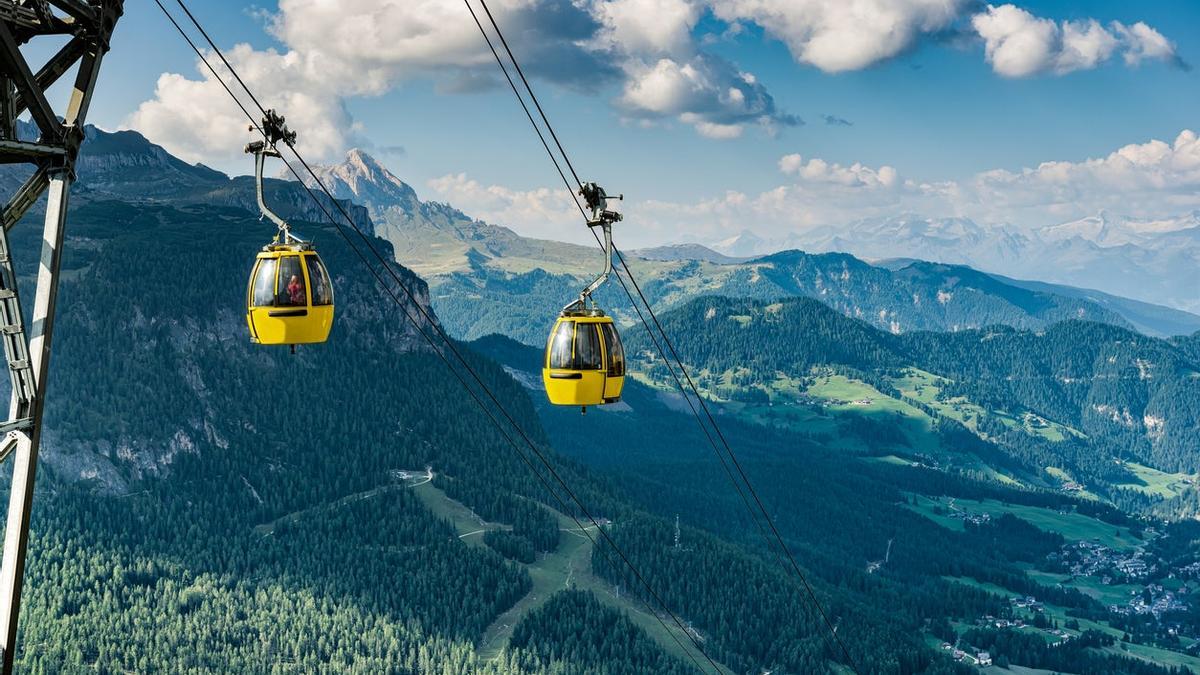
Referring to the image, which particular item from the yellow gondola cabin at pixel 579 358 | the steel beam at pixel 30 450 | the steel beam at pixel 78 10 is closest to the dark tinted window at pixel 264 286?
the yellow gondola cabin at pixel 579 358

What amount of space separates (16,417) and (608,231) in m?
18.7

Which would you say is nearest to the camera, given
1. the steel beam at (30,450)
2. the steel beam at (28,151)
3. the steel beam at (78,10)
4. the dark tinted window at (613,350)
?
the steel beam at (30,450)

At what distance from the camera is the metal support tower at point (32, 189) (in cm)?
2647

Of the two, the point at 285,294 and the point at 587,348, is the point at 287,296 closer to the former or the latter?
the point at 285,294

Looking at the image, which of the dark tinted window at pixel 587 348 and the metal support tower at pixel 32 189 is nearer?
the metal support tower at pixel 32 189

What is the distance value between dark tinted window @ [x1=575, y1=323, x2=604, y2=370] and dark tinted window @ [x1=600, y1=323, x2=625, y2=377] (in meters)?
0.39

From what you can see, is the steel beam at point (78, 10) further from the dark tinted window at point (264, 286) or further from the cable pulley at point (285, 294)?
the dark tinted window at point (264, 286)

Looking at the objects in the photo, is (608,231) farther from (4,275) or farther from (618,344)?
(4,275)

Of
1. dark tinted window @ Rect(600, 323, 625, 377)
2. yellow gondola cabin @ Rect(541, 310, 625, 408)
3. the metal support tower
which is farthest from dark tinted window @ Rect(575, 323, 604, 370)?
the metal support tower

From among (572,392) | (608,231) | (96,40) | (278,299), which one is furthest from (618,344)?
(96,40)

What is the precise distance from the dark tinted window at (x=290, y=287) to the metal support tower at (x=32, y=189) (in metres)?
10.6

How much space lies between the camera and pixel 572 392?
42281 millimetres

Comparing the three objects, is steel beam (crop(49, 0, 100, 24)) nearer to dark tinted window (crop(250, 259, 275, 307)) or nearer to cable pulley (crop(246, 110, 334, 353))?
cable pulley (crop(246, 110, 334, 353))

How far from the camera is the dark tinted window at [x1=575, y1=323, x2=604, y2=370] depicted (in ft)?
138
